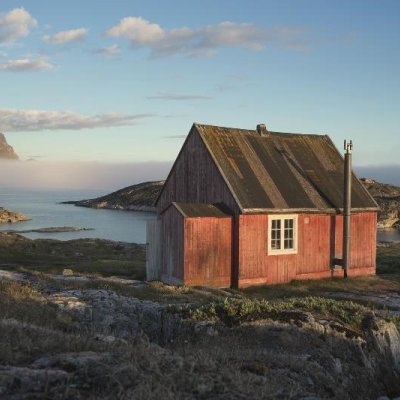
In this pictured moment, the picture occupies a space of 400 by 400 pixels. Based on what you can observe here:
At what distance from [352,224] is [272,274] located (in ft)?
17.7

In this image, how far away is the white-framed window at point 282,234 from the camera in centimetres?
2264

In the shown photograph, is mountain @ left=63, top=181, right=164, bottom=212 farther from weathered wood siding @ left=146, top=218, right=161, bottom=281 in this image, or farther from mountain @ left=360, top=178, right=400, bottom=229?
weathered wood siding @ left=146, top=218, right=161, bottom=281

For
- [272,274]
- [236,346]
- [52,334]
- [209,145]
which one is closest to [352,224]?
[272,274]

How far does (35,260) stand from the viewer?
1236 inches

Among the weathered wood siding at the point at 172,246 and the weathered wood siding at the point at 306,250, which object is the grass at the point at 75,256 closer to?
the weathered wood siding at the point at 172,246

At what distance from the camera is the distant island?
9257 centimetres

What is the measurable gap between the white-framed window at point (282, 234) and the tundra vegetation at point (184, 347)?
5620 mm

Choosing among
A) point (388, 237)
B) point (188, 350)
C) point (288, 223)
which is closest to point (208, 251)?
point (288, 223)

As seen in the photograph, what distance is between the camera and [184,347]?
28.5 ft

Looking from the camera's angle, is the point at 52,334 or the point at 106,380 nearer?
the point at 106,380

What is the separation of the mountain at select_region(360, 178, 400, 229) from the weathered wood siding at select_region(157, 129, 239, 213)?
66914mm

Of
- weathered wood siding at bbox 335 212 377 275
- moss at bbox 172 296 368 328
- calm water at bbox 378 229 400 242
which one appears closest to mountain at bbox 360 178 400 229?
calm water at bbox 378 229 400 242

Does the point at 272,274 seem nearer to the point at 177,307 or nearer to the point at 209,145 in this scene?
the point at 209,145

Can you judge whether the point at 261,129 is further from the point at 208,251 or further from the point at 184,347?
the point at 184,347
